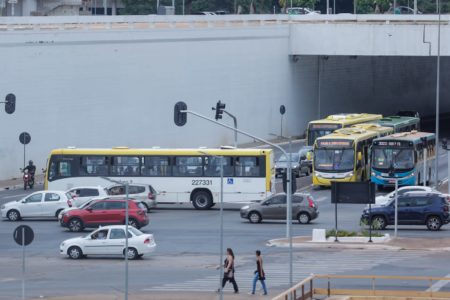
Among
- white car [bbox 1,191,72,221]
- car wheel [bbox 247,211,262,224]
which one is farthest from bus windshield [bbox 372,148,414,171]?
white car [bbox 1,191,72,221]

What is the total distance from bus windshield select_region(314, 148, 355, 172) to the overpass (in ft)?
48.7

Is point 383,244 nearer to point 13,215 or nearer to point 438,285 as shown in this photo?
point 438,285

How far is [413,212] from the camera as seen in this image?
49.1 m

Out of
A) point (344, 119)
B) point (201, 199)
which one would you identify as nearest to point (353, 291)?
point (201, 199)

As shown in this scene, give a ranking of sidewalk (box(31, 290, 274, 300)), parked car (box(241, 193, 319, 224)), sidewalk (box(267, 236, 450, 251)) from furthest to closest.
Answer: parked car (box(241, 193, 319, 224)), sidewalk (box(267, 236, 450, 251)), sidewalk (box(31, 290, 274, 300))

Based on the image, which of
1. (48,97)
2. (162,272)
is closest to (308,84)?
(48,97)

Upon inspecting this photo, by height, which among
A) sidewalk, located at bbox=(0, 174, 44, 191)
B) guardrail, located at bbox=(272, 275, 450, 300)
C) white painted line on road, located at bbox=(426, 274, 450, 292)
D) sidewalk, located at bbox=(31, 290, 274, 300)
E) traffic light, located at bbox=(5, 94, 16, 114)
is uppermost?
traffic light, located at bbox=(5, 94, 16, 114)

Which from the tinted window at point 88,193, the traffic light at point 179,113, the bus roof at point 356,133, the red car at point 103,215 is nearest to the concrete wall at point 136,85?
the tinted window at point 88,193

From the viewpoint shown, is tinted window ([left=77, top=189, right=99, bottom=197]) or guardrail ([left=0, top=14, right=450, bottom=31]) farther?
guardrail ([left=0, top=14, right=450, bottom=31])

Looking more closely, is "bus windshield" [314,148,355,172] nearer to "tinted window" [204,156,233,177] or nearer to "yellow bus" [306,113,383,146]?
"tinted window" [204,156,233,177]

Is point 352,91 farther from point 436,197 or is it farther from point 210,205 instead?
point 436,197

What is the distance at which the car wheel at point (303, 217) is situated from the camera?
167 feet

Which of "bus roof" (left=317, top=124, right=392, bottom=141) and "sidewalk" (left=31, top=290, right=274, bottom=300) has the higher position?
"bus roof" (left=317, top=124, right=392, bottom=141)

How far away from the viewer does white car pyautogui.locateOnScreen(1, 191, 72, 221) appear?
5200cm
